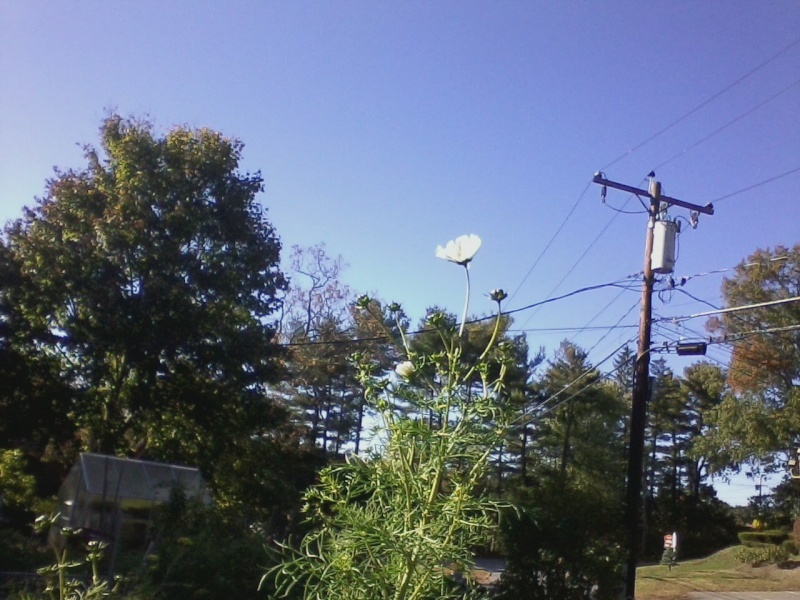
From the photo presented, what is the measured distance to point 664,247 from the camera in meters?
15.0

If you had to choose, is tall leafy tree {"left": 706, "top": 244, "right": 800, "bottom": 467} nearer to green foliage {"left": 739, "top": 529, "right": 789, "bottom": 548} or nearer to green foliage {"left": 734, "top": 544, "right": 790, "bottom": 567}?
green foliage {"left": 739, "top": 529, "right": 789, "bottom": 548}

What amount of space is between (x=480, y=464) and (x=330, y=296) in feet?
95.6

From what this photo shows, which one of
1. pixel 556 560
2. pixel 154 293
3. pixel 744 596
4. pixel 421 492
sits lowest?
pixel 744 596

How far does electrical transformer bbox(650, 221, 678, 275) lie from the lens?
14.9 metres

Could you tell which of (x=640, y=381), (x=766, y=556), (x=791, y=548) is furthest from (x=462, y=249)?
(x=791, y=548)

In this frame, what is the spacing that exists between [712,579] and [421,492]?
86.6 ft

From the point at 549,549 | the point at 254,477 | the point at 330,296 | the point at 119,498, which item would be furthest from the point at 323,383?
the point at 549,549

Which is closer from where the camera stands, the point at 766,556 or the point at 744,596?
the point at 744,596

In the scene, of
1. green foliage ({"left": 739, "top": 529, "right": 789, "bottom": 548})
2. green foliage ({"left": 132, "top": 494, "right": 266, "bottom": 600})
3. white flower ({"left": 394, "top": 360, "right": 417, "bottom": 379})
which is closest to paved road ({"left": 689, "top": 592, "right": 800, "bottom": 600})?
green foliage ({"left": 739, "top": 529, "right": 789, "bottom": 548})

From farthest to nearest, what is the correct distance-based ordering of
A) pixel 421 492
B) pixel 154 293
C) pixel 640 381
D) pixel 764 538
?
pixel 764 538 → pixel 154 293 → pixel 640 381 → pixel 421 492

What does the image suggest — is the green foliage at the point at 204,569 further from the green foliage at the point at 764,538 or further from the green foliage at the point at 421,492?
the green foliage at the point at 764,538

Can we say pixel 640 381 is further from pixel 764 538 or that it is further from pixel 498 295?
pixel 764 538

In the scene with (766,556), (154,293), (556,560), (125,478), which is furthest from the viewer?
(766,556)

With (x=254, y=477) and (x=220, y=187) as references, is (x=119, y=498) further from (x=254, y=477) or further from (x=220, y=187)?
(x=220, y=187)
